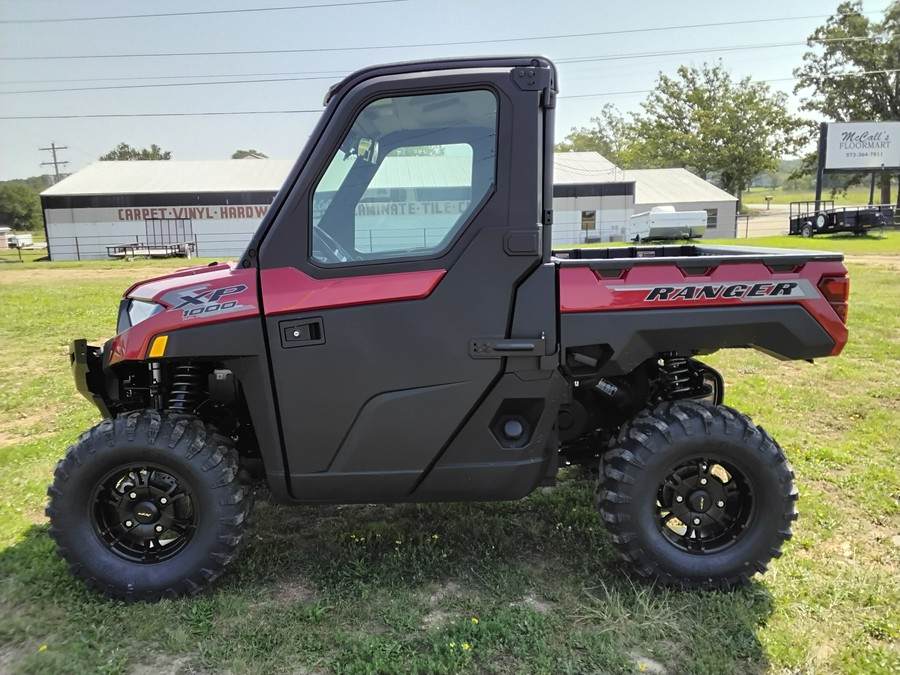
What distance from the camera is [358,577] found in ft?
10.4

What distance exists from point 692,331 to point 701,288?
0.20m

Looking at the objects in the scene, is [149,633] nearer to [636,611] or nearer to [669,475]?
[636,611]

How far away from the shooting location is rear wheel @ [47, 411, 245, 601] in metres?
2.93

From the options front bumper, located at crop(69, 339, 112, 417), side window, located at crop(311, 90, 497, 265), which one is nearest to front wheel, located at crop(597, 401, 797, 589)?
side window, located at crop(311, 90, 497, 265)

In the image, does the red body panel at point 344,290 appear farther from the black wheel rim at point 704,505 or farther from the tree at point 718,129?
the tree at point 718,129

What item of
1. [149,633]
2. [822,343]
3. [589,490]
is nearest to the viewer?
[149,633]

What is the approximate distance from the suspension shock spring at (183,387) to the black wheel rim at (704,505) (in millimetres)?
2286

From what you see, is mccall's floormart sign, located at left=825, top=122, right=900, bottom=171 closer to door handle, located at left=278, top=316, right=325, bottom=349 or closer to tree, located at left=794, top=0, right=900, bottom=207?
tree, located at left=794, top=0, right=900, bottom=207

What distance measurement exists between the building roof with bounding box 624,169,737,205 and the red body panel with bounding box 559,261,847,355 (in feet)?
126

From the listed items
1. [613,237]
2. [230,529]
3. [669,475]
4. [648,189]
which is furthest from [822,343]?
[648,189]

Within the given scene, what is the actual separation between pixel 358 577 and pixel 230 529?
657 millimetres

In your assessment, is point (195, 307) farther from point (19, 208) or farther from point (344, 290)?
point (19, 208)

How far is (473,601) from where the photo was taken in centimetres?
297

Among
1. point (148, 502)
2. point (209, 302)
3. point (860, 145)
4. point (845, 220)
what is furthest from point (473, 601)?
point (860, 145)
